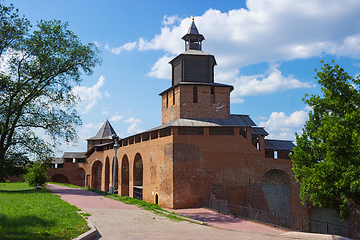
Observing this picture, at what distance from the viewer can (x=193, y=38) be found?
24969 mm

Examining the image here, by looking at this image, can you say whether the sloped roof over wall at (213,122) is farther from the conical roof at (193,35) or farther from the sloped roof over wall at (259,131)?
the conical roof at (193,35)

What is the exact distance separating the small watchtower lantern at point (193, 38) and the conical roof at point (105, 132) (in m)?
23.5

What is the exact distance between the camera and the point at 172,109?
76.9 ft

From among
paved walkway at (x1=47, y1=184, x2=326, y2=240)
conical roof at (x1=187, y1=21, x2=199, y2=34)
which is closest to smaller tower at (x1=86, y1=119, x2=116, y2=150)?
conical roof at (x1=187, y1=21, x2=199, y2=34)

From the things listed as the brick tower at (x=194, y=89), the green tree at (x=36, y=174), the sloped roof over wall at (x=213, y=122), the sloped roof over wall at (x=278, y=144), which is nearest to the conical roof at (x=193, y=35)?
the brick tower at (x=194, y=89)

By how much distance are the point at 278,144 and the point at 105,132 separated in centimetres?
2893

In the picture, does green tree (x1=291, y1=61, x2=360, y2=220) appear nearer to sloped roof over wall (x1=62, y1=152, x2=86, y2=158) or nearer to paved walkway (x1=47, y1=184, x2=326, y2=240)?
paved walkway (x1=47, y1=184, x2=326, y2=240)

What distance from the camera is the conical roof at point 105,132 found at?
43744 mm

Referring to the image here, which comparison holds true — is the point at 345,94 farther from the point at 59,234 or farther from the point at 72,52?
the point at 72,52

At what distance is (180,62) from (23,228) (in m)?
18.5

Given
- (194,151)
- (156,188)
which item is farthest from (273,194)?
(156,188)

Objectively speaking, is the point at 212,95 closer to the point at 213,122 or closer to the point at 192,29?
the point at 213,122

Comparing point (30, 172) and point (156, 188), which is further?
point (30, 172)

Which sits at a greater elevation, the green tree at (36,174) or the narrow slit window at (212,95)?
the narrow slit window at (212,95)
